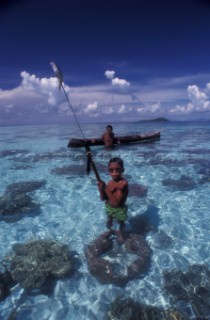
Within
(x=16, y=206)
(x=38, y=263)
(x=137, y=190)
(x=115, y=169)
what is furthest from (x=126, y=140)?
(x=16, y=206)

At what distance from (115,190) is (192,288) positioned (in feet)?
11.1

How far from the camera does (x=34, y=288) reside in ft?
22.9

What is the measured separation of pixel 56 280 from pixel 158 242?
3.72 metres

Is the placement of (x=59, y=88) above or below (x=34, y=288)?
above

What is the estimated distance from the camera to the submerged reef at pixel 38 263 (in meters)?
7.17

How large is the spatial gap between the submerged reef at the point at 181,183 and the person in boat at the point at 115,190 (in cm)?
680

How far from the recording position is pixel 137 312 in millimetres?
6078

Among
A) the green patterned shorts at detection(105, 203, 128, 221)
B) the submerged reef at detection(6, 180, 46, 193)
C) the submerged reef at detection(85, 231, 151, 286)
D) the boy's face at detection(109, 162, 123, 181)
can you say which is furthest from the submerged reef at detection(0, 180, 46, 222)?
the boy's face at detection(109, 162, 123, 181)

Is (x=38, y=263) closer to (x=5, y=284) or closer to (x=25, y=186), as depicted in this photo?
(x=5, y=284)


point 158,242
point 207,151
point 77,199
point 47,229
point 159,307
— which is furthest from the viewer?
point 207,151

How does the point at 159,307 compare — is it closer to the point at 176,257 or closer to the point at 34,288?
the point at 176,257

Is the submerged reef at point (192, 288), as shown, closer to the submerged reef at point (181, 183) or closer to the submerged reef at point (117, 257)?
the submerged reef at point (117, 257)

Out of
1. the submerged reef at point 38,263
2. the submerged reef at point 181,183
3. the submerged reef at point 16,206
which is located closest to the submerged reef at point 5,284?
the submerged reef at point 38,263

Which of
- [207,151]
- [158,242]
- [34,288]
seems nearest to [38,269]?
[34,288]
